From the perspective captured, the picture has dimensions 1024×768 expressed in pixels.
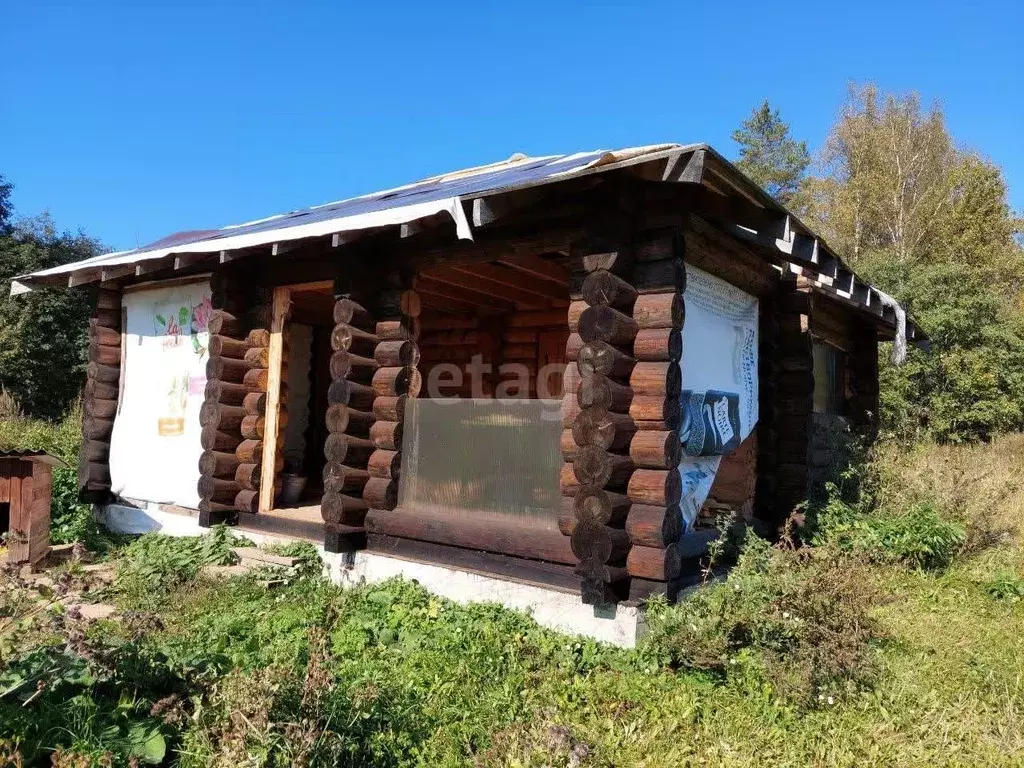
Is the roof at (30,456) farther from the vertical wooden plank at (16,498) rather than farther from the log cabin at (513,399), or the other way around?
the log cabin at (513,399)

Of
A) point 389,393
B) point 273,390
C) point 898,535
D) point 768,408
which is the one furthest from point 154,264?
point 898,535

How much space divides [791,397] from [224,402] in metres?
6.23

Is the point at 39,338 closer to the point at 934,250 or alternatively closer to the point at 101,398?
the point at 101,398

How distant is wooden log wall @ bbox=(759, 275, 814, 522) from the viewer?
7602 mm

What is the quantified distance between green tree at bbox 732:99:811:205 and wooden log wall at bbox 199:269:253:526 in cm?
2739

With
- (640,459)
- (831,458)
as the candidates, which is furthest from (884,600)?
(831,458)

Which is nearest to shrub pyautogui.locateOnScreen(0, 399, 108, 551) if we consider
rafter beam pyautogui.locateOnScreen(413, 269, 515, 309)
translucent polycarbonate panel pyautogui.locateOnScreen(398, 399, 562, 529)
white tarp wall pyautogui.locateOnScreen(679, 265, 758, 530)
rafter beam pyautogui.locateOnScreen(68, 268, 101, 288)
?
rafter beam pyautogui.locateOnScreen(68, 268, 101, 288)

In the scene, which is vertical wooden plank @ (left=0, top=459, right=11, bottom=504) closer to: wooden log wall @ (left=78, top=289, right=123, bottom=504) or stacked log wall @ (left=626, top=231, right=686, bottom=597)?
wooden log wall @ (left=78, top=289, right=123, bottom=504)

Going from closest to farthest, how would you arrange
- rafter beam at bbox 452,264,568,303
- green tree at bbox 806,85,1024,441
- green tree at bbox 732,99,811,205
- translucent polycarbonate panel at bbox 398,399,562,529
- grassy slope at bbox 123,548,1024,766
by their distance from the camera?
1. grassy slope at bbox 123,548,1024,766
2. translucent polycarbonate panel at bbox 398,399,562,529
3. rafter beam at bbox 452,264,568,303
4. green tree at bbox 806,85,1024,441
5. green tree at bbox 732,99,811,205

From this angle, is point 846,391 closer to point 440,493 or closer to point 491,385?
point 491,385

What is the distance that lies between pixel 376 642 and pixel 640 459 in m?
2.43

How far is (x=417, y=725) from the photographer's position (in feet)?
13.2

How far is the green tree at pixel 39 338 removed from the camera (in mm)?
19047

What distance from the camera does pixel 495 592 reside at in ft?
19.2
